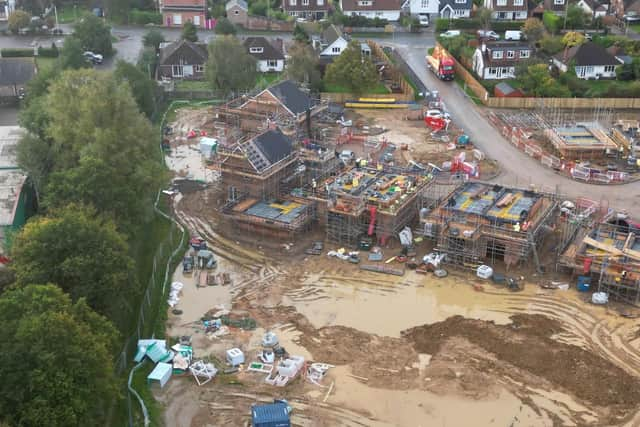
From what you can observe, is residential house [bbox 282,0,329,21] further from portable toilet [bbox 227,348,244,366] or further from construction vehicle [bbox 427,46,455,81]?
portable toilet [bbox 227,348,244,366]

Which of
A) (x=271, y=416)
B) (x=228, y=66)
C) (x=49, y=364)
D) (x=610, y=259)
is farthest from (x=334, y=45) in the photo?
(x=49, y=364)

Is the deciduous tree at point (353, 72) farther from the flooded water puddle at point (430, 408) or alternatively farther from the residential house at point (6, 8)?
the residential house at point (6, 8)

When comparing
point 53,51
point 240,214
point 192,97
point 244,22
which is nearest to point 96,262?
point 240,214

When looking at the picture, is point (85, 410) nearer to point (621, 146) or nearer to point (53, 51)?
point (621, 146)

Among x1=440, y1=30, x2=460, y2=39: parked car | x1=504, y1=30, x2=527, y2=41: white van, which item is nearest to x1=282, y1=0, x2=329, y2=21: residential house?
x1=440, y1=30, x2=460, y2=39: parked car

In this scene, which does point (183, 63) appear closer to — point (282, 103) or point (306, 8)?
point (282, 103)

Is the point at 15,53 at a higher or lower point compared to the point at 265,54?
higher
